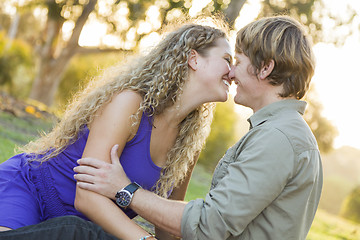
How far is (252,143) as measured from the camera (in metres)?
2.36

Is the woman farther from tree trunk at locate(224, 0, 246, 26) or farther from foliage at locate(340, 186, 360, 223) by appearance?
foliage at locate(340, 186, 360, 223)

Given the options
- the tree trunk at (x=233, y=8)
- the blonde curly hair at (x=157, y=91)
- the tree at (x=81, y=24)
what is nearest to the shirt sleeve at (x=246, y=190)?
the blonde curly hair at (x=157, y=91)

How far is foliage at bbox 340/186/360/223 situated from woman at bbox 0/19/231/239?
13269mm

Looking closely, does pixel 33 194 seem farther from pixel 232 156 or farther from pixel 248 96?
pixel 248 96

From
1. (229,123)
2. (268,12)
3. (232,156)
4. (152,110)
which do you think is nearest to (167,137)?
(152,110)

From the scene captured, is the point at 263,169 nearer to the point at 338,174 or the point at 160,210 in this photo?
the point at 160,210

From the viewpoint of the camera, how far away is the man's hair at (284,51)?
102 inches

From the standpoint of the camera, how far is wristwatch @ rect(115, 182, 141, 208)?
258 centimetres

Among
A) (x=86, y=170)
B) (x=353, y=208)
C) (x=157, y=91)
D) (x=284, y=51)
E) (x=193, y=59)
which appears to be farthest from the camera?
(x=353, y=208)

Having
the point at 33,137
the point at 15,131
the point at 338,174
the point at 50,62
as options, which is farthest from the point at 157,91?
the point at 338,174

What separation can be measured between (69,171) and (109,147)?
1.24 ft

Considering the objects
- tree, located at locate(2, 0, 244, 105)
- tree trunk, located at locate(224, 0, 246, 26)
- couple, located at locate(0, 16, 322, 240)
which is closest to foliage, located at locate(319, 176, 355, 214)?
tree, located at locate(2, 0, 244, 105)

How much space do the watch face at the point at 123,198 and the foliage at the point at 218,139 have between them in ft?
39.0

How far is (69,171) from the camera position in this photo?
293cm
